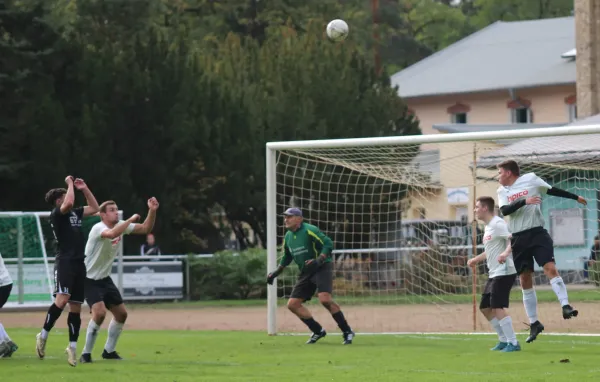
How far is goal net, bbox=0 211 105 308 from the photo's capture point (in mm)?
28969

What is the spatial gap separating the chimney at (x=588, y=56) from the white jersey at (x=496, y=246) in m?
23.6

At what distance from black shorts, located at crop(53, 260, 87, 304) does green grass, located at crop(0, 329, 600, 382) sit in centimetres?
83

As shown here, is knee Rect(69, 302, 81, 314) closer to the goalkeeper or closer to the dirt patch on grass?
the goalkeeper

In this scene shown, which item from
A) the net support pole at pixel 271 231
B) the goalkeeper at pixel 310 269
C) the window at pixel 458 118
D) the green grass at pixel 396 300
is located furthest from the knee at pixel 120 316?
the window at pixel 458 118

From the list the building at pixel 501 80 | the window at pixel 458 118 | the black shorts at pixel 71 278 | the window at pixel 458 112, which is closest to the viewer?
the black shorts at pixel 71 278

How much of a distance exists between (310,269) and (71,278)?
169 inches

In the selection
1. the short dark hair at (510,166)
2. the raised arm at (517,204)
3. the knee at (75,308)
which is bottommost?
the knee at (75,308)

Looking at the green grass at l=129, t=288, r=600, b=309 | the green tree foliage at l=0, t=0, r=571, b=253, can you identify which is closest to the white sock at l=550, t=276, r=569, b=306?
the green grass at l=129, t=288, r=600, b=309

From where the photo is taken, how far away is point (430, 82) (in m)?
61.2

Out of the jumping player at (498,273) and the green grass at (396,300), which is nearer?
the jumping player at (498,273)

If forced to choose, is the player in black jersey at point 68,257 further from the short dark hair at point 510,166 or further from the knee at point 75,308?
the short dark hair at point 510,166

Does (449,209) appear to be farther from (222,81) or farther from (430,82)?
(430,82)

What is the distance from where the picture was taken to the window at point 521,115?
57969 mm

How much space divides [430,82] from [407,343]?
145ft
